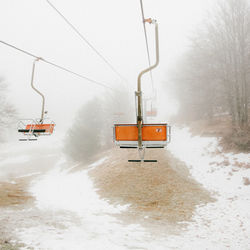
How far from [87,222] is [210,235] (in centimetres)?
544

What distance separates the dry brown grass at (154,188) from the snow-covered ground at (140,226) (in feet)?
2.45

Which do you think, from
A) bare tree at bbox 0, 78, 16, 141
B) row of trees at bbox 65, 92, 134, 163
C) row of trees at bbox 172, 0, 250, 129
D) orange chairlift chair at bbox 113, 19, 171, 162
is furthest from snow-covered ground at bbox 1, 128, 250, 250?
row of trees at bbox 65, 92, 134, 163

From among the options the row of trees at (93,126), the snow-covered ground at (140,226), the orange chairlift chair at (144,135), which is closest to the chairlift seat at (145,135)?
the orange chairlift chair at (144,135)

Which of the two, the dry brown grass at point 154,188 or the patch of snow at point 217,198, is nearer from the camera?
the patch of snow at point 217,198

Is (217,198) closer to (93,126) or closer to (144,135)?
(144,135)

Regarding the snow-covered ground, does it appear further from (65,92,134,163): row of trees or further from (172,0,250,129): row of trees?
(65,92,134,163): row of trees

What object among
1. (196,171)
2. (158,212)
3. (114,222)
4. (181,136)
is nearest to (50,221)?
(114,222)

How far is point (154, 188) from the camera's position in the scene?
47.6 ft

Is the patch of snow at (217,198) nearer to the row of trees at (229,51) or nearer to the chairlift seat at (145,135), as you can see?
the row of trees at (229,51)

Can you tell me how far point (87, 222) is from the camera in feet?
32.8

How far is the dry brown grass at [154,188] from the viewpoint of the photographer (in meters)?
11.5

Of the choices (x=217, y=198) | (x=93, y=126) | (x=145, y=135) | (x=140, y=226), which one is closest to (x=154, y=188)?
(x=217, y=198)

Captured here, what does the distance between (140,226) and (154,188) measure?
5.10 m

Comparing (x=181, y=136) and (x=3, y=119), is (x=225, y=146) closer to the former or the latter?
(x=181, y=136)
